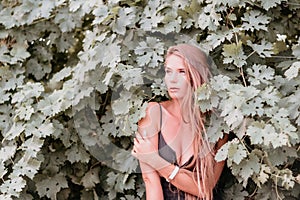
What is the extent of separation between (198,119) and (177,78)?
0.17 meters

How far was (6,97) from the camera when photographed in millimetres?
2830

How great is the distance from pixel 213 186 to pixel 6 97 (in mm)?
1121

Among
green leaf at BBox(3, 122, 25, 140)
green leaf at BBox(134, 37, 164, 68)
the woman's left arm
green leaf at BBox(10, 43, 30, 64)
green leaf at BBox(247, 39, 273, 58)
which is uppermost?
green leaf at BBox(134, 37, 164, 68)

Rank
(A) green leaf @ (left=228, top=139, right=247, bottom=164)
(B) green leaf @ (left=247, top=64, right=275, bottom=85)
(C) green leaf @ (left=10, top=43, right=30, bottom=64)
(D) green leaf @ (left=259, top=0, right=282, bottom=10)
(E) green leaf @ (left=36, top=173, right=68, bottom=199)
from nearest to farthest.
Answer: (A) green leaf @ (left=228, top=139, right=247, bottom=164) → (B) green leaf @ (left=247, top=64, right=275, bottom=85) → (D) green leaf @ (left=259, top=0, right=282, bottom=10) → (E) green leaf @ (left=36, top=173, right=68, bottom=199) → (C) green leaf @ (left=10, top=43, right=30, bottom=64)

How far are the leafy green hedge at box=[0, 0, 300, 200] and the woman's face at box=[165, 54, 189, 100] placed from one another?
0.23 ft

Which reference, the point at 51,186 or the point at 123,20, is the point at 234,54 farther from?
the point at 51,186

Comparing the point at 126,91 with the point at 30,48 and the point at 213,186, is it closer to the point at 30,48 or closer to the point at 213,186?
the point at 213,186

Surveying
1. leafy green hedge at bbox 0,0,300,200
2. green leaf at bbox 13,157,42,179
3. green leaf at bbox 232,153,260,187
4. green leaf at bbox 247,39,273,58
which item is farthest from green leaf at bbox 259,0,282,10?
green leaf at bbox 13,157,42,179

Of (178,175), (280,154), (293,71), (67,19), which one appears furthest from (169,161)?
(67,19)

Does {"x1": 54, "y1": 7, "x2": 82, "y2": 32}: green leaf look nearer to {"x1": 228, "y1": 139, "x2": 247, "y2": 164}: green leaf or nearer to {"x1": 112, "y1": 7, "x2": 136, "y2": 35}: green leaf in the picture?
{"x1": 112, "y1": 7, "x2": 136, "y2": 35}: green leaf

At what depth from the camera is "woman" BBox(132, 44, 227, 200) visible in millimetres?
2205

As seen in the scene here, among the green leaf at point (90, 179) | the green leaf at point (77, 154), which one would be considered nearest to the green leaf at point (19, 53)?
the green leaf at point (77, 154)

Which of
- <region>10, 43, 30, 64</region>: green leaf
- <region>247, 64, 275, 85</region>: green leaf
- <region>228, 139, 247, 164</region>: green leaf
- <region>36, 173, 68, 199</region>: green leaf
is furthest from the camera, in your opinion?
<region>10, 43, 30, 64</region>: green leaf

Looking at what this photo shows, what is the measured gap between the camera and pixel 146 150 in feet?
7.32
